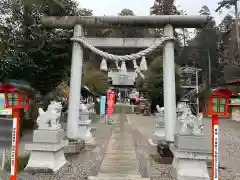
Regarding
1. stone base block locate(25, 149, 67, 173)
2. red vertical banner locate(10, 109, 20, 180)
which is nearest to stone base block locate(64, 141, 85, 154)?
stone base block locate(25, 149, 67, 173)

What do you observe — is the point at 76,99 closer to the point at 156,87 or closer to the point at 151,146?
the point at 151,146

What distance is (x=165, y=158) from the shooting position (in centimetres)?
809

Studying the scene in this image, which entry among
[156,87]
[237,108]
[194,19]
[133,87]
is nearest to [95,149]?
[194,19]

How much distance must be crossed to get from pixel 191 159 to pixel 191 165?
0.16 m

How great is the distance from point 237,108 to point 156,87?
813 cm

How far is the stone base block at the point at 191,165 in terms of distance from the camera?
18.7 feet

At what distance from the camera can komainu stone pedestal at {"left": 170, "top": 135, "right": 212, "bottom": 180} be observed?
5715 millimetres

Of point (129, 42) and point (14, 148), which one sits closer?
point (14, 148)

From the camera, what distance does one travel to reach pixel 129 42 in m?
8.42

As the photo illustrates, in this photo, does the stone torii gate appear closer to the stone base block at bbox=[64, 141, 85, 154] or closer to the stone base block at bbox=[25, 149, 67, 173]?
the stone base block at bbox=[64, 141, 85, 154]

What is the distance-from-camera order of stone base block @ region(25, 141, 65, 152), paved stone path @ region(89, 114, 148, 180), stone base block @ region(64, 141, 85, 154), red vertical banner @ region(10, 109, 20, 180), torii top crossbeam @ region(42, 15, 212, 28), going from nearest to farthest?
red vertical banner @ region(10, 109, 20, 180) → paved stone path @ region(89, 114, 148, 180) → stone base block @ region(25, 141, 65, 152) → torii top crossbeam @ region(42, 15, 212, 28) → stone base block @ region(64, 141, 85, 154)

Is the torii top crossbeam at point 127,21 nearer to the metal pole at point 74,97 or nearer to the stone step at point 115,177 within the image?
the metal pole at point 74,97

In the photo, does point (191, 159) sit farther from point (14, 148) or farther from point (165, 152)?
point (14, 148)

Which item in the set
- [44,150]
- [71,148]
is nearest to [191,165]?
[44,150]
